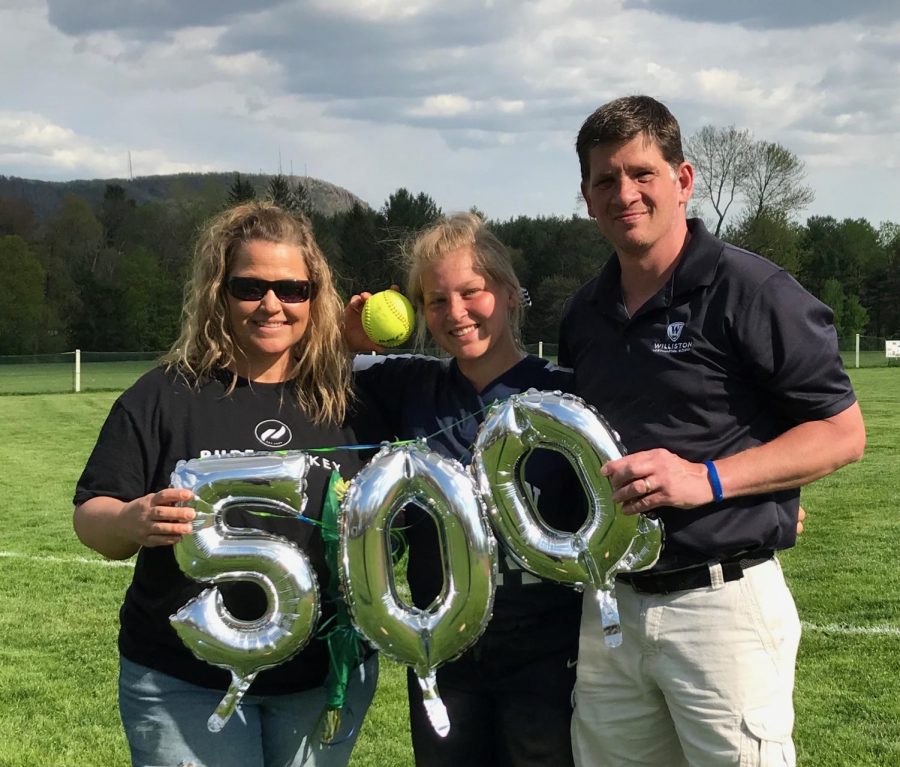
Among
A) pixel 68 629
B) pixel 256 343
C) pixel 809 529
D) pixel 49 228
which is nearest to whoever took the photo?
pixel 256 343

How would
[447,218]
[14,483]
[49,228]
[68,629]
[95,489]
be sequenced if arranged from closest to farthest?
[95,489] < [447,218] < [68,629] < [14,483] < [49,228]

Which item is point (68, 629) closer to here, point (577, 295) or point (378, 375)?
point (378, 375)

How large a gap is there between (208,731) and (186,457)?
72 cm

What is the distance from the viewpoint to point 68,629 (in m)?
6.02

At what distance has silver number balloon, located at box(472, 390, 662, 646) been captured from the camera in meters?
2.37

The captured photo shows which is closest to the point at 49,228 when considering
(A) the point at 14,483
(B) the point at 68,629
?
(A) the point at 14,483

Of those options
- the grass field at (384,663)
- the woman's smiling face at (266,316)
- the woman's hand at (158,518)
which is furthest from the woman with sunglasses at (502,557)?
the grass field at (384,663)

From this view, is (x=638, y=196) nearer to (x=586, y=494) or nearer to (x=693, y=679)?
(x=586, y=494)

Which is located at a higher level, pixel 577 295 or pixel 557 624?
pixel 577 295

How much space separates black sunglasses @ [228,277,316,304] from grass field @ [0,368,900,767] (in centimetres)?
248

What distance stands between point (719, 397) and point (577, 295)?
63cm

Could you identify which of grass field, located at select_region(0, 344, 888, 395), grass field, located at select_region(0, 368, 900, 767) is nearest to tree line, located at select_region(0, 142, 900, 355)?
grass field, located at select_region(0, 344, 888, 395)

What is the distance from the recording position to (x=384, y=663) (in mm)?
5480

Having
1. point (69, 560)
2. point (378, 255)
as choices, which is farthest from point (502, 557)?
point (378, 255)
